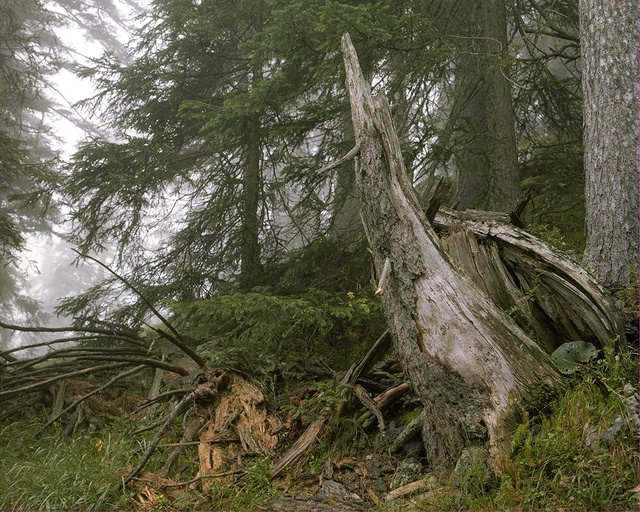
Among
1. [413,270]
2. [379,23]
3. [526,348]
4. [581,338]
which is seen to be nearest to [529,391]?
[526,348]

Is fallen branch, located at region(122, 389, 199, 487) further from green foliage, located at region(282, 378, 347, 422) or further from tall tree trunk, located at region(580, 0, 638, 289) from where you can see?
tall tree trunk, located at region(580, 0, 638, 289)

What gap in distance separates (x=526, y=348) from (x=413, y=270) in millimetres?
975

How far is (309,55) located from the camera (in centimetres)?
594

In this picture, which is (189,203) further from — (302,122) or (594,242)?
(594,242)

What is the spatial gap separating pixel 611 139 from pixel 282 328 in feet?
12.1

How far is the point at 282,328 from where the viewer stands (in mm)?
4875

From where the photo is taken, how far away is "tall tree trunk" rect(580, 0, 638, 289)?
3607 millimetres

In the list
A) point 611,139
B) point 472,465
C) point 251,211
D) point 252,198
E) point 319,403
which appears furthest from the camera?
point 252,198

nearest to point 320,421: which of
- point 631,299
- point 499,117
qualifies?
point 631,299

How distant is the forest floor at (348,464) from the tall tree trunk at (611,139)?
39.0 inches

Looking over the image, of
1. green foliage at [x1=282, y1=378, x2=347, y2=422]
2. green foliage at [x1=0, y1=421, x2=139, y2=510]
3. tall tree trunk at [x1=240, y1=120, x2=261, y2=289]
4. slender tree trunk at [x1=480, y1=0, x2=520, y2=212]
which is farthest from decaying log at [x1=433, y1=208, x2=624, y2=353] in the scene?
tall tree trunk at [x1=240, y1=120, x2=261, y2=289]

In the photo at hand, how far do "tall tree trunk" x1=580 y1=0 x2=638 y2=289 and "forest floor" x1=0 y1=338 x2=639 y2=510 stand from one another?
3.25 feet

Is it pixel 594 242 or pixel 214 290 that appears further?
pixel 214 290

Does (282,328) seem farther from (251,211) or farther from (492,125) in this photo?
(492,125)
